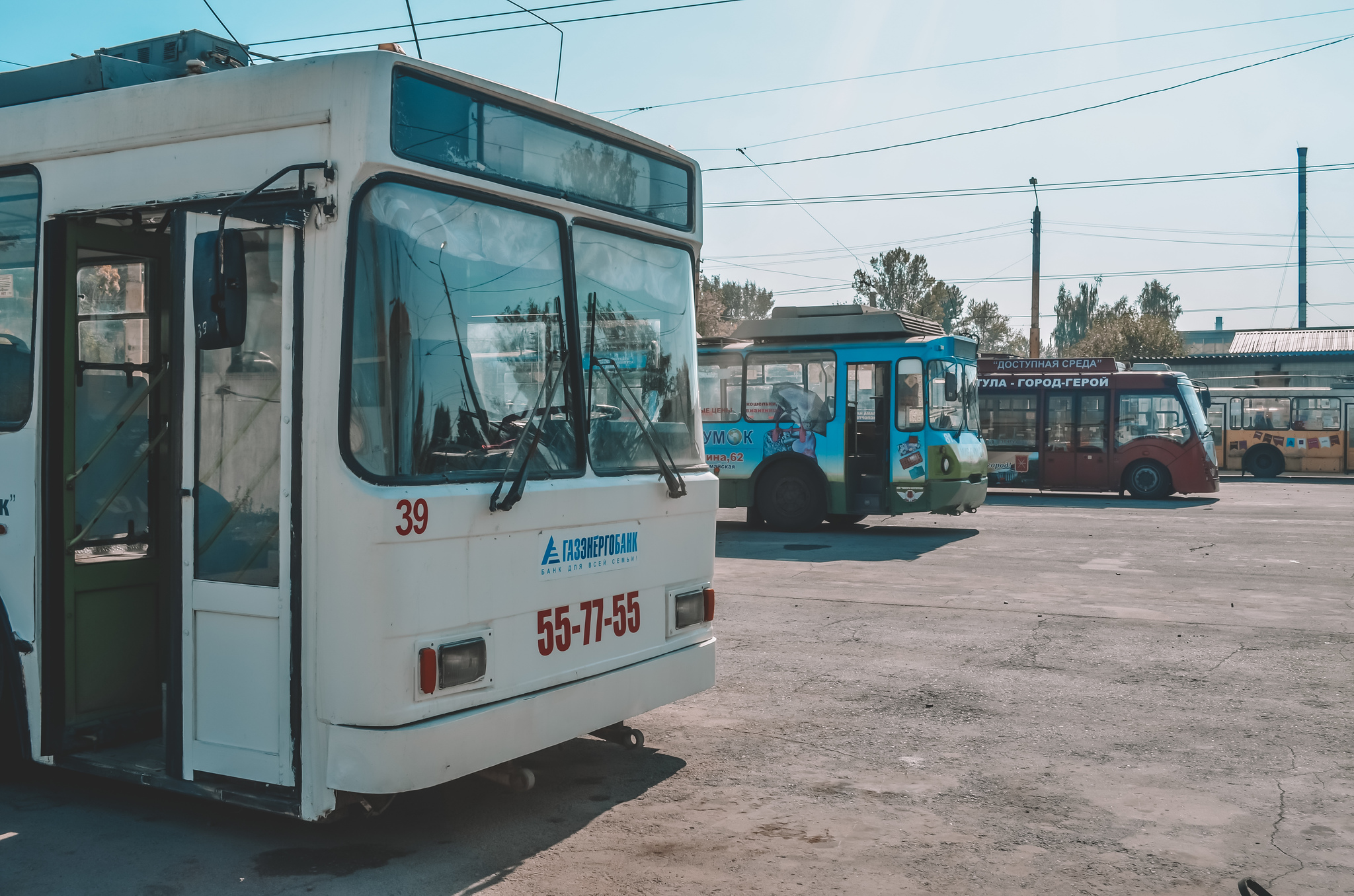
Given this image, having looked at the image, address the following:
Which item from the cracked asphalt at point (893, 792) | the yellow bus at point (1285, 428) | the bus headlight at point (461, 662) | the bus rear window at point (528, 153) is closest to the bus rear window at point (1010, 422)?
the yellow bus at point (1285, 428)

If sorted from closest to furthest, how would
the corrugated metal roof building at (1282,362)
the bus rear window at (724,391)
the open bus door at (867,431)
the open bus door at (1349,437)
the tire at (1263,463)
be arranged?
the open bus door at (867,431) < the bus rear window at (724,391) < the open bus door at (1349,437) < the tire at (1263,463) < the corrugated metal roof building at (1282,362)

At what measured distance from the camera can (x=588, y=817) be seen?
4957 mm

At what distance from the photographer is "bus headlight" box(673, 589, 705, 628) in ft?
18.2

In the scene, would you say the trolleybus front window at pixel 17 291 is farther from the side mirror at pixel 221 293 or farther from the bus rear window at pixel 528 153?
the bus rear window at pixel 528 153

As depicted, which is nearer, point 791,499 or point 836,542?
point 836,542

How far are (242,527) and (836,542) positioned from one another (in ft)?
39.8

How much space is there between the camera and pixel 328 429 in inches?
162

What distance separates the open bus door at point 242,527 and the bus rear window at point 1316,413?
3267cm

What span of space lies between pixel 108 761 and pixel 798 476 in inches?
522

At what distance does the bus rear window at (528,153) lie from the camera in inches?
170

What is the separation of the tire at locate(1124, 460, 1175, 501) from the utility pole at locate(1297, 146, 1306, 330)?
3605cm

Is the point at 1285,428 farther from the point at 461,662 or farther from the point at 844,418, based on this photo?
the point at 461,662

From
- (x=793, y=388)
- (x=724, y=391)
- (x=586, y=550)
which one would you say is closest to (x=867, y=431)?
(x=793, y=388)

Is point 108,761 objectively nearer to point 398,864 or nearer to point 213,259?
point 398,864
